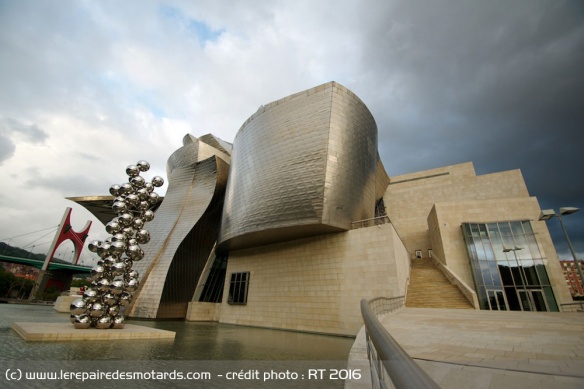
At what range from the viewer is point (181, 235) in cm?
1850

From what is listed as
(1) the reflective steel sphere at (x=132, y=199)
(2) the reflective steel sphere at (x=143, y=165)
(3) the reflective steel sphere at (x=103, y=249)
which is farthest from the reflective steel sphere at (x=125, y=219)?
(2) the reflective steel sphere at (x=143, y=165)

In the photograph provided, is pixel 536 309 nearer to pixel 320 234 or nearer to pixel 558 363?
pixel 320 234

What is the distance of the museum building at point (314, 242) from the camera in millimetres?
12703

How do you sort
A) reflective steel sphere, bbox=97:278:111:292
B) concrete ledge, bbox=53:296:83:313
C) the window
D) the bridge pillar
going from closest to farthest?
1. reflective steel sphere, bbox=97:278:111:292
2. the window
3. concrete ledge, bbox=53:296:83:313
4. the bridge pillar

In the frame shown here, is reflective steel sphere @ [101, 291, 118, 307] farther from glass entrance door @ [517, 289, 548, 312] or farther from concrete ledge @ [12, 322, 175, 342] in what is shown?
glass entrance door @ [517, 289, 548, 312]

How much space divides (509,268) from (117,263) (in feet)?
62.9

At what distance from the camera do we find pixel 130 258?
8734 mm

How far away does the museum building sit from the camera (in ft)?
41.7

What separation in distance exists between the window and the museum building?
0.24 ft

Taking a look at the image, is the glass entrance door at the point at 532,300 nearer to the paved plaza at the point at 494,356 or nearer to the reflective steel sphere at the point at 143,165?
the paved plaza at the point at 494,356

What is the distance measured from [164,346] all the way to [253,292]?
9923 mm

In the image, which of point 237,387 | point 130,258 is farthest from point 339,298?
point 237,387

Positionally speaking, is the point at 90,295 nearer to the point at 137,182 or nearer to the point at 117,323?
the point at 117,323

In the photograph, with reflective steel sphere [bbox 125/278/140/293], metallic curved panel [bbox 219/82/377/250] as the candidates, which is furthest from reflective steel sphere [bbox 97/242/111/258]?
metallic curved panel [bbox 219/82/377/250]
